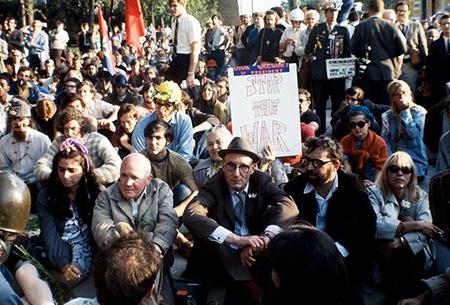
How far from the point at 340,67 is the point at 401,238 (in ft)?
15.5

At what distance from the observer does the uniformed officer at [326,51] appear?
8781 mm

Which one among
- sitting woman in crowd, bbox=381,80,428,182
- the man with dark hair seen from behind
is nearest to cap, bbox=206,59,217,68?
sitting woman in crowd, bbox=381,80,428,182

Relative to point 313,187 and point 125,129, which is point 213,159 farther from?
point 125,129

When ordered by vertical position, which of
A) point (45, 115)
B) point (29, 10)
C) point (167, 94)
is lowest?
point (45, 115)

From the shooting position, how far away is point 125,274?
7.64ft

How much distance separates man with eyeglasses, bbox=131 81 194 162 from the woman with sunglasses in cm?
219

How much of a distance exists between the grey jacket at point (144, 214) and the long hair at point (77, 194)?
18cm

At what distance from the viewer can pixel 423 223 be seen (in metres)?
4.20

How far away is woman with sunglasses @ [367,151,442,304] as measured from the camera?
420 cm

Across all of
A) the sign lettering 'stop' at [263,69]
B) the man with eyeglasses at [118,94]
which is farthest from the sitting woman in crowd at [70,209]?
the man with eyeglasses at [118,94]

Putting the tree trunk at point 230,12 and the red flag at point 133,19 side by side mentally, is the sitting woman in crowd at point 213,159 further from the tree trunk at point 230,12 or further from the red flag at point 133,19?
the tree trunk at point 230,12

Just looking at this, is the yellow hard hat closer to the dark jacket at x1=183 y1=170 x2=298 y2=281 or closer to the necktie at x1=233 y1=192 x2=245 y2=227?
the dark jacket at x1=183 y1=170 x2=298 y2=281

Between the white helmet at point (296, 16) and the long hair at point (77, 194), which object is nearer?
the long hair at point (77, 194)

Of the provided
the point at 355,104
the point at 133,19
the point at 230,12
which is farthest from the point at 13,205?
the point at 230,12
